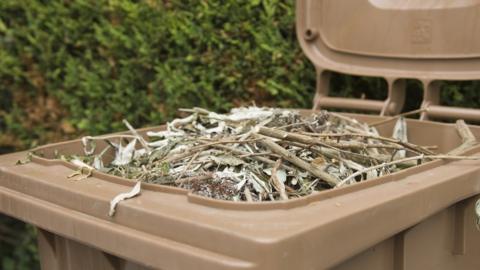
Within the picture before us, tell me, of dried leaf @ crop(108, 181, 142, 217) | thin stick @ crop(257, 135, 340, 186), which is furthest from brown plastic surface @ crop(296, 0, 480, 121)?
dried leaf @ crop(108, 181, 142, 217)

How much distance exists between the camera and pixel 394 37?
2.13m

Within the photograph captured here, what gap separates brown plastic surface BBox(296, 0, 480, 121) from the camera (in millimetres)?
1990

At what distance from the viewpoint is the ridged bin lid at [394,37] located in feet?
6.51

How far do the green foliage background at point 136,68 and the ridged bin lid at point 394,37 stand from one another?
210 millimetres

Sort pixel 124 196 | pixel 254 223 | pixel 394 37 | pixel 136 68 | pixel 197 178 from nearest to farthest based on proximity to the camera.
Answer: pixel 254 223 → pixel 124 196 → pixel 197 178 → pixel 394 37 → pixel 136 68

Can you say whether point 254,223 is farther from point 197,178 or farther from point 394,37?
point 394,37

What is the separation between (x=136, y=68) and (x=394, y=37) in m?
1.25

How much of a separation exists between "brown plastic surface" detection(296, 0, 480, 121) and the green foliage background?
0.67ft

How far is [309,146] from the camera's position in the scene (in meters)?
1.55

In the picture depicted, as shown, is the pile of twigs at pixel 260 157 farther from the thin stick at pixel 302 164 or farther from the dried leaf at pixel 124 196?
the dried leaf at pixel 124 196

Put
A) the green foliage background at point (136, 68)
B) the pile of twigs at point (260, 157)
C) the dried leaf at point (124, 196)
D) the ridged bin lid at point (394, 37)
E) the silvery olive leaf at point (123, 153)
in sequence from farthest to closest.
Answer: the green foliage background at point (136, 68) → the ridged bin lid at point (394, 37) → the silvery olive leaf at point (123, 153) → the pile of twigs at point (260, 157) → the dried leaf at point (124, 196)

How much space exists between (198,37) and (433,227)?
150 cm

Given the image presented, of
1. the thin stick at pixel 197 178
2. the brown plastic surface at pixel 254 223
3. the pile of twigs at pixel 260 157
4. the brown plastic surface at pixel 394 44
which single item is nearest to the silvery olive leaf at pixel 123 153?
the pile of twigs at pixel 260 157

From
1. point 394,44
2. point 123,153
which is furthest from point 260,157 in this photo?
point 394,44
